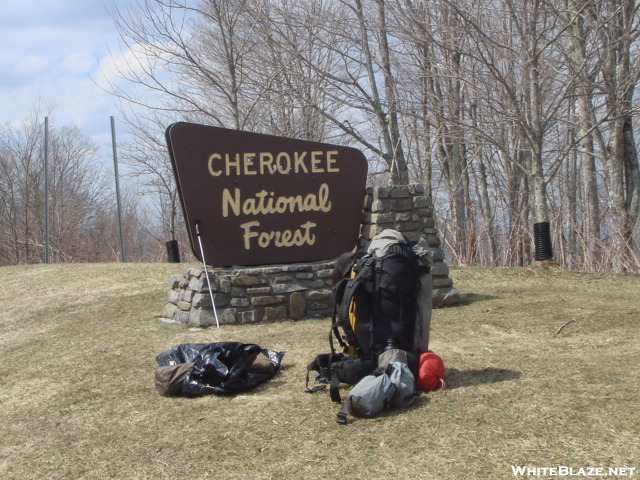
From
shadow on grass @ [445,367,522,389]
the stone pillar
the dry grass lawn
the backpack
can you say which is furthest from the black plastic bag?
the stone pillar

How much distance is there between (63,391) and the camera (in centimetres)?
599

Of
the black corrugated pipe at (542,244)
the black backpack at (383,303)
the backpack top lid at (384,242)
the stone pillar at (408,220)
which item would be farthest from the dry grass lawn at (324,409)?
the black corrugated pipe at (542,244)

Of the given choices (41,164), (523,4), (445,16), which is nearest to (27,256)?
(41,164)

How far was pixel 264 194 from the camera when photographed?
8609 mm

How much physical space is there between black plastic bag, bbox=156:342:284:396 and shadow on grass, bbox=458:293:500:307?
3.82 metres

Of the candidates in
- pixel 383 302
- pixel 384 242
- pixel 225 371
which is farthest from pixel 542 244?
pixel 225 371

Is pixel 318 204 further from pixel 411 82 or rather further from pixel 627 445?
pixel 411 82

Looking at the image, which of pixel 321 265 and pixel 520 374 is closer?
pixel 520 374

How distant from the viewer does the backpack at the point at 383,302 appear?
499cm

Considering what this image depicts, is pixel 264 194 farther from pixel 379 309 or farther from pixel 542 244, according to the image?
pixel 542 244

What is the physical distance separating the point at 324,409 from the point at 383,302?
872 mm

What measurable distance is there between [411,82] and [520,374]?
10.8 m

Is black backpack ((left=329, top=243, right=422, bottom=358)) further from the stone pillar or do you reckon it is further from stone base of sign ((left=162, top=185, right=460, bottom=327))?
the stone pillar

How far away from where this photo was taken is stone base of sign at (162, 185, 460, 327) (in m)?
8.15
